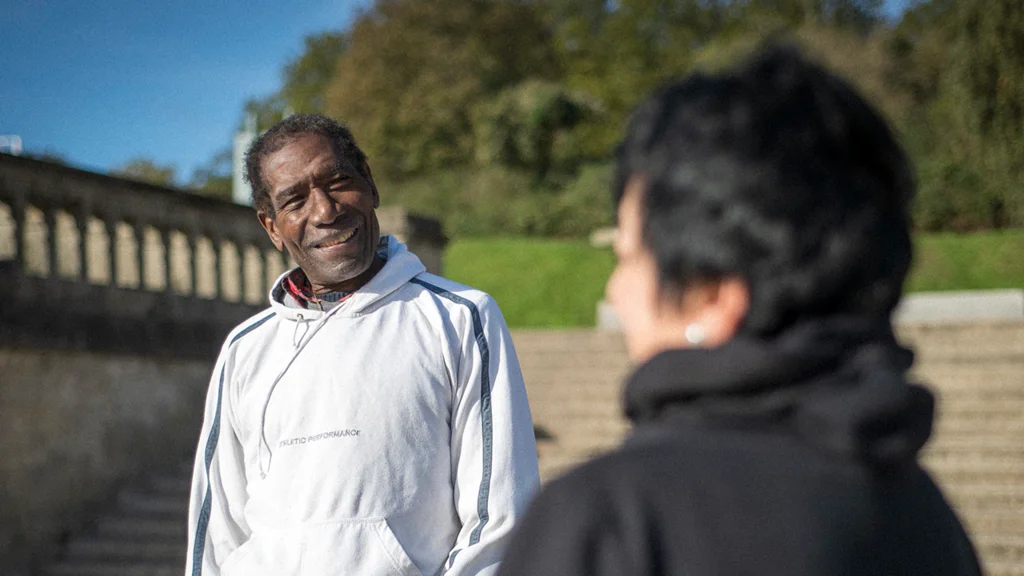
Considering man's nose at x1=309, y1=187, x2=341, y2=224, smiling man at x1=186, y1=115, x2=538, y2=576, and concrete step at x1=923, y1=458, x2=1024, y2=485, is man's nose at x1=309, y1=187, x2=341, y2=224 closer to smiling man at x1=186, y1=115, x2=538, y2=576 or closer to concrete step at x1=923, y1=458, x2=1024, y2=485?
smiling man at x1=186, y1=115, x2=538, y2=576

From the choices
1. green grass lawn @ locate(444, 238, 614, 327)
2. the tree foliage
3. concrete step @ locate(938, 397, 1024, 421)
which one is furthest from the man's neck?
the tree foliage

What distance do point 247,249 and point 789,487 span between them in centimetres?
745

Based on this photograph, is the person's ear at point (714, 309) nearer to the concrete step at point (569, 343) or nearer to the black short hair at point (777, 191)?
the black short hair at point (777, 191)

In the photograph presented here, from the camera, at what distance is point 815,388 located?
108 cm

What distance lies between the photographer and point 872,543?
1087mm

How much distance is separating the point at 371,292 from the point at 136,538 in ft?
16.0

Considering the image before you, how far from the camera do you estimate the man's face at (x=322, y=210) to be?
2717 mm

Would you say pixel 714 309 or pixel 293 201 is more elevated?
pixel 293 201

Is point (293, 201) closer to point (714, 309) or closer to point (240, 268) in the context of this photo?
point (714, 309)

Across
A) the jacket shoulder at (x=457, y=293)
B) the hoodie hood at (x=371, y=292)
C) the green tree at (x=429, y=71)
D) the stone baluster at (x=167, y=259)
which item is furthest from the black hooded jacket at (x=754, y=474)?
the green tree at (x=429, y=71)

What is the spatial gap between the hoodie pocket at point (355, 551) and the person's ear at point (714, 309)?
1358mm

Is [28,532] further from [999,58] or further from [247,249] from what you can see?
[999,58]

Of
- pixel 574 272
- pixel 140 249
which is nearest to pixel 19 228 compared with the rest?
pixel 140 249

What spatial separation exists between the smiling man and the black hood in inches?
53.2
